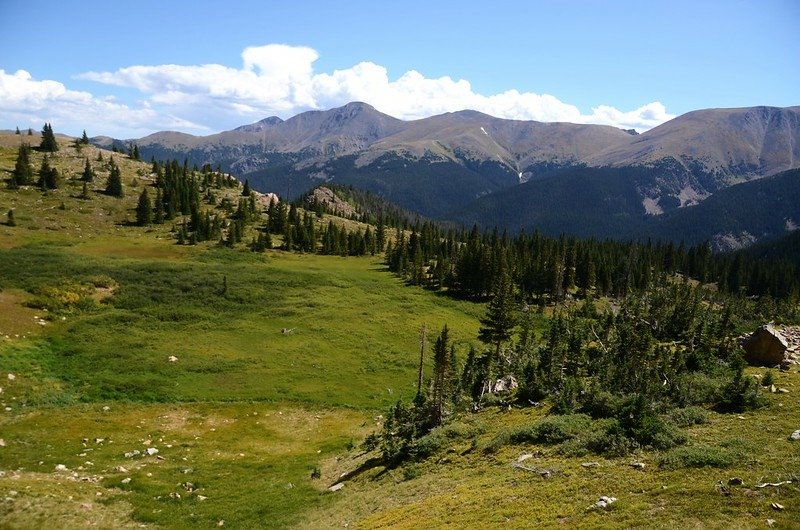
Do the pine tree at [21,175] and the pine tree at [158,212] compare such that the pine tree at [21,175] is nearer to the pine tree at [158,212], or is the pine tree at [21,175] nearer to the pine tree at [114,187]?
the pine tree at [114,187]

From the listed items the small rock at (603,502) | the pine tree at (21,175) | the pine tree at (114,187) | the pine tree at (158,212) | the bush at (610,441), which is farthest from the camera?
the pine tree at (114,187)

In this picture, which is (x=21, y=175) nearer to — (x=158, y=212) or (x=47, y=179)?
(x=47, y=179)

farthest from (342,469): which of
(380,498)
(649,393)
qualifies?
(649,393)

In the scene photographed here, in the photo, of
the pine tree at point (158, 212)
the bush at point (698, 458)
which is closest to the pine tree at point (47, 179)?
the pine tree at point (158, 212)

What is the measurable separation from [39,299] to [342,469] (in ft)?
199

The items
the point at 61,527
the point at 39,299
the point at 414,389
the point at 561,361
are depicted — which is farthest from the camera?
the point at 39,299

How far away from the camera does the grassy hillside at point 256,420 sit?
21.4m

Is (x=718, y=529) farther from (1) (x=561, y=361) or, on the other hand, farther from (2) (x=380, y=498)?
(1) (x=561, y=361)

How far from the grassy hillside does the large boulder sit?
7.38 m

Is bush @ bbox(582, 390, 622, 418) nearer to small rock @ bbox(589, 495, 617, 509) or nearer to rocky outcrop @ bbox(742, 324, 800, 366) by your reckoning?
small rock @ bbox(589, 495, 617, 509)

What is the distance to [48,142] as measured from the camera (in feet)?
571

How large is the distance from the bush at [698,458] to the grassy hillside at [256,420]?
109 mm

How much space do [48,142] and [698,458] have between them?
218411 mm

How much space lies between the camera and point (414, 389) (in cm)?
6328
